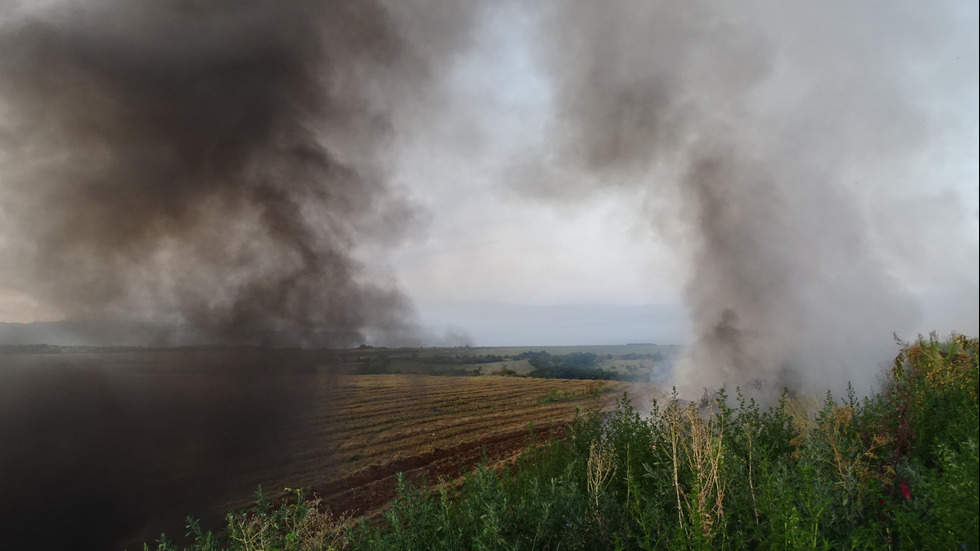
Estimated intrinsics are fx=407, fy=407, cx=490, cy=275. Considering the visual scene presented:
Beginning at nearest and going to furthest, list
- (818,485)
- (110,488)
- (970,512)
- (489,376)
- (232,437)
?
(970,512) → (818,485) → (110,488) → (232,437) → (489,376)

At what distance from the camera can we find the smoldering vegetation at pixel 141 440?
9914 millimetres

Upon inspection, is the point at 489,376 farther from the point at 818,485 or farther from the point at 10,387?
the point at 818,485

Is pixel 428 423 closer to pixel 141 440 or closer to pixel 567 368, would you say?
pixel 141 440

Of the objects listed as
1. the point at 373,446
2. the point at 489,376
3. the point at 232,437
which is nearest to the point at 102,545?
the point at 232,437

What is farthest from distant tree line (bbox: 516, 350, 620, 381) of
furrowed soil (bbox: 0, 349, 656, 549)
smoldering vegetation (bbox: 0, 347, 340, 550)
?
smoldering vegetation (bbox: 0, 347, 340, 550)

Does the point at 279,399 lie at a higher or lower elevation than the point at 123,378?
lower

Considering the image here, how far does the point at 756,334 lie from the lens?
17391 millimetres

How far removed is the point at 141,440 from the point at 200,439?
1.50 m

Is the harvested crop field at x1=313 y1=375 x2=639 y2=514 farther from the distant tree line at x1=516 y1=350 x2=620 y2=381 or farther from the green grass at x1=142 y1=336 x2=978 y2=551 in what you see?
the green grass at x1=142 y1=336 x2=978 y2=551

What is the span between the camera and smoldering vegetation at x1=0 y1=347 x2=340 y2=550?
991 cm

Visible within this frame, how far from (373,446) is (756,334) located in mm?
16174

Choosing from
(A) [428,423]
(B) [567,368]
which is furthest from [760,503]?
(B) [567,368]

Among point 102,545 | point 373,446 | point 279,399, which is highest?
point 279,399

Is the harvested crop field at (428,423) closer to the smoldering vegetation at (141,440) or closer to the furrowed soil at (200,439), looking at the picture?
the furrowed soil at (200,439)
